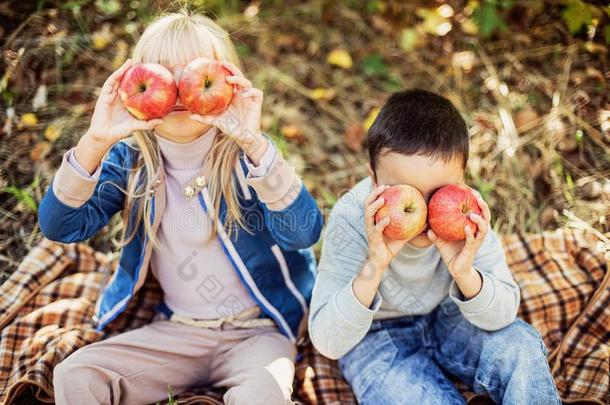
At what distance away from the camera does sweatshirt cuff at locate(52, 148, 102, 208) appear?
7.49 ft

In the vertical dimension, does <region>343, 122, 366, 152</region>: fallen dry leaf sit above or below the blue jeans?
Result: above

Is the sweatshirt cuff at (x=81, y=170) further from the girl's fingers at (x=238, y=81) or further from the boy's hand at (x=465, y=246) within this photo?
the boy's hand at (x=465, y=246)

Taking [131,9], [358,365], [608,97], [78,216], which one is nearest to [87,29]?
[131,9]

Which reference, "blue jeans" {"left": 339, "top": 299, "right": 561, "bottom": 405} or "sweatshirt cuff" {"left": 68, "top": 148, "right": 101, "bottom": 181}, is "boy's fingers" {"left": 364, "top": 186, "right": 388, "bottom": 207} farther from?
"sweatshirt cuff" {"left": 68, "top": 148, "right": 101, "bottom": 181}

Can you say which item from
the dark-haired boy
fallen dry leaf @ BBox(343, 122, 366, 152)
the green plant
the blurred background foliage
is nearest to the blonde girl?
the dark-haired boy

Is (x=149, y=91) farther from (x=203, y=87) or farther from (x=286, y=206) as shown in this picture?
(x=286, y=206)

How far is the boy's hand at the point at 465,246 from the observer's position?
2150 mm

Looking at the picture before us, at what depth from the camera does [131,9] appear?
427 centimetres

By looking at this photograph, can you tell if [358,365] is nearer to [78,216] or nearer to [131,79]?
[78,216]

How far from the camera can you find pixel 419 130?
2.22 meters

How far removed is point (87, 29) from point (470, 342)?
3.16m

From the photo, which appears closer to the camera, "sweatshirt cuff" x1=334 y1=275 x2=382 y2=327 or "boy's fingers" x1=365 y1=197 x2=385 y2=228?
"boy's fingers" x1=365 y1=197 x2=385 y2=228

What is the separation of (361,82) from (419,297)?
2.12m

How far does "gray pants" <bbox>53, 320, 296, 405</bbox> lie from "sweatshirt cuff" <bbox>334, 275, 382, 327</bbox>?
14.7 inches
